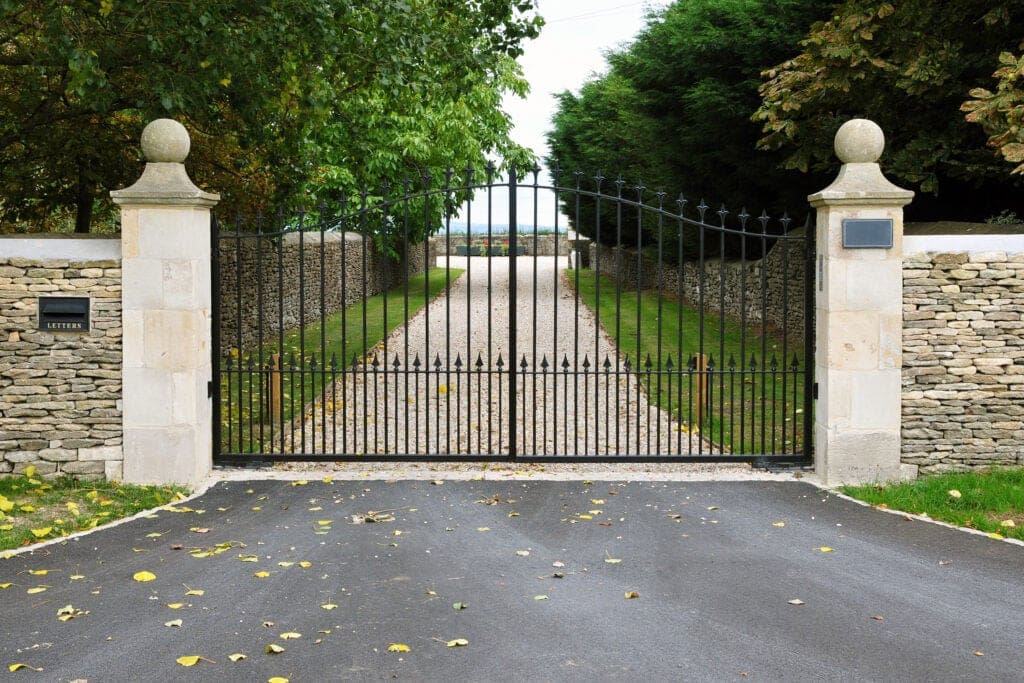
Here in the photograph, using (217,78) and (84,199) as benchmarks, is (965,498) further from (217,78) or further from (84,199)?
(84,199)

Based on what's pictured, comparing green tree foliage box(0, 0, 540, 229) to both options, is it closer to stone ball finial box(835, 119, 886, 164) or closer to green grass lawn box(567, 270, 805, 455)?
green grass lawn box(567, 270, 805, 455)

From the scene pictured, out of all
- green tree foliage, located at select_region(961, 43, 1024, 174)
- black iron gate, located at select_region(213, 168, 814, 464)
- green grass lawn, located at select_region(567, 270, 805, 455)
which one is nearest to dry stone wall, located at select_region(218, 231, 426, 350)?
black iron gate, located at select_region(213, 168, 814, 464)

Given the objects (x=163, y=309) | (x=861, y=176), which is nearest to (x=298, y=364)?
(x=163, y=309)

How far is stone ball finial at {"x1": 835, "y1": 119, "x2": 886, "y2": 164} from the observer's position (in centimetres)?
818

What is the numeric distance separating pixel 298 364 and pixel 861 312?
10946mm

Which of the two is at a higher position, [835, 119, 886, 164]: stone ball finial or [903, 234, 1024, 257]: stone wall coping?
[835, 119, 886, 164]: stone ball finial

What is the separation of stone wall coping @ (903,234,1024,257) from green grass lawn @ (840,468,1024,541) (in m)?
1.76

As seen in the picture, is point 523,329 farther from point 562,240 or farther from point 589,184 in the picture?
point 562,240

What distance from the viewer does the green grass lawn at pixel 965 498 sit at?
718 cm

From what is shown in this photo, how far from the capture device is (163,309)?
8.10 meters

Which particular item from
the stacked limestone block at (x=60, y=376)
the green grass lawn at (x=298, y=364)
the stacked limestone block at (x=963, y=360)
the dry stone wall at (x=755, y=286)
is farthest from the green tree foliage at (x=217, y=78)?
the stacked limestone block at (x=963, y=360)

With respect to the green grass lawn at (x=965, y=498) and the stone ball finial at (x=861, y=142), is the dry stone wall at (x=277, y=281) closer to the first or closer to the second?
the stone ball finial at (x=861, y=142)

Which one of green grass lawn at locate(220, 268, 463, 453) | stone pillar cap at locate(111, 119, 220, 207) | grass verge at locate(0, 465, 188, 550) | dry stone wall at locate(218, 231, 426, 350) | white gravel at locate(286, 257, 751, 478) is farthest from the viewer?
dry stone wall at locate(218, 231, 426, 350)

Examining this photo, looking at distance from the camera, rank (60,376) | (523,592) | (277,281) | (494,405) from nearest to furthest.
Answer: (523,592) → (60,376) → (494,405) → (277,281)
